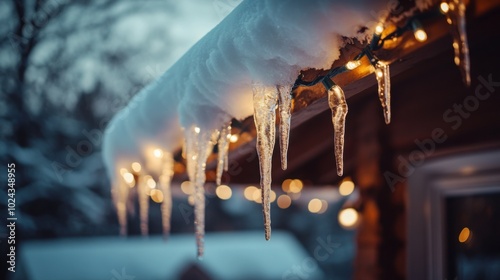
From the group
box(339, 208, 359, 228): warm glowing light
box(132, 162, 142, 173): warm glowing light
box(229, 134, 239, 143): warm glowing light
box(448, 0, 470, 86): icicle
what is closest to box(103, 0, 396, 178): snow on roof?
box(448, 0, 470, 86): icicle

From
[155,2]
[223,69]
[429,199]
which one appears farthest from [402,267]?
[155,2]

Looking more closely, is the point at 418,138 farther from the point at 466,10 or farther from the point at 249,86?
the point at 466,10

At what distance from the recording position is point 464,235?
11.3ft

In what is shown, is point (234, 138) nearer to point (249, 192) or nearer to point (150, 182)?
point (150, 182)

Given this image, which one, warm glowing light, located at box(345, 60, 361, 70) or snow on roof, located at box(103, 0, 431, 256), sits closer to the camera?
snow on roof, located at box(103, 0, 431, 256)

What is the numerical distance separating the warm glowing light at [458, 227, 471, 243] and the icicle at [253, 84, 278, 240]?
2229 millimetres

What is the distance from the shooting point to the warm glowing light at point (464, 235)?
11.1ft

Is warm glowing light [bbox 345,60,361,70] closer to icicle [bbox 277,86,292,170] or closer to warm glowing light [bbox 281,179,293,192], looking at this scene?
icicle [bbox 277,86,292,170]

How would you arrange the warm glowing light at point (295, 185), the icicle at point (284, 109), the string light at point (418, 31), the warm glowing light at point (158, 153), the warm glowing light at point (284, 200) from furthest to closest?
1. the warm glowing light at point (284, 200)
2. the warm glowing light at point (295, 185)
3. the warm glowing light at point (158, 153)
4. the icicle at point (284, 109)
5. the string light at point (418, 31)

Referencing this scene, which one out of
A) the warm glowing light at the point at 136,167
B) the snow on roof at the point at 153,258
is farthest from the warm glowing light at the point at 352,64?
the snow on roof at the point at 153,258

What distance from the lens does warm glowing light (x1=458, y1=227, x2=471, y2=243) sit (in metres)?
3.39

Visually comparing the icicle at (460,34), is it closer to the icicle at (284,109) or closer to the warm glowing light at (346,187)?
the icicle at (284,109)

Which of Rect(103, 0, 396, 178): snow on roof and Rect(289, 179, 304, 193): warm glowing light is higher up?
Rect(289, 179, 304, 193): warm glowing light

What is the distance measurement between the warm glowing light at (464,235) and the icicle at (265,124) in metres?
2.23
